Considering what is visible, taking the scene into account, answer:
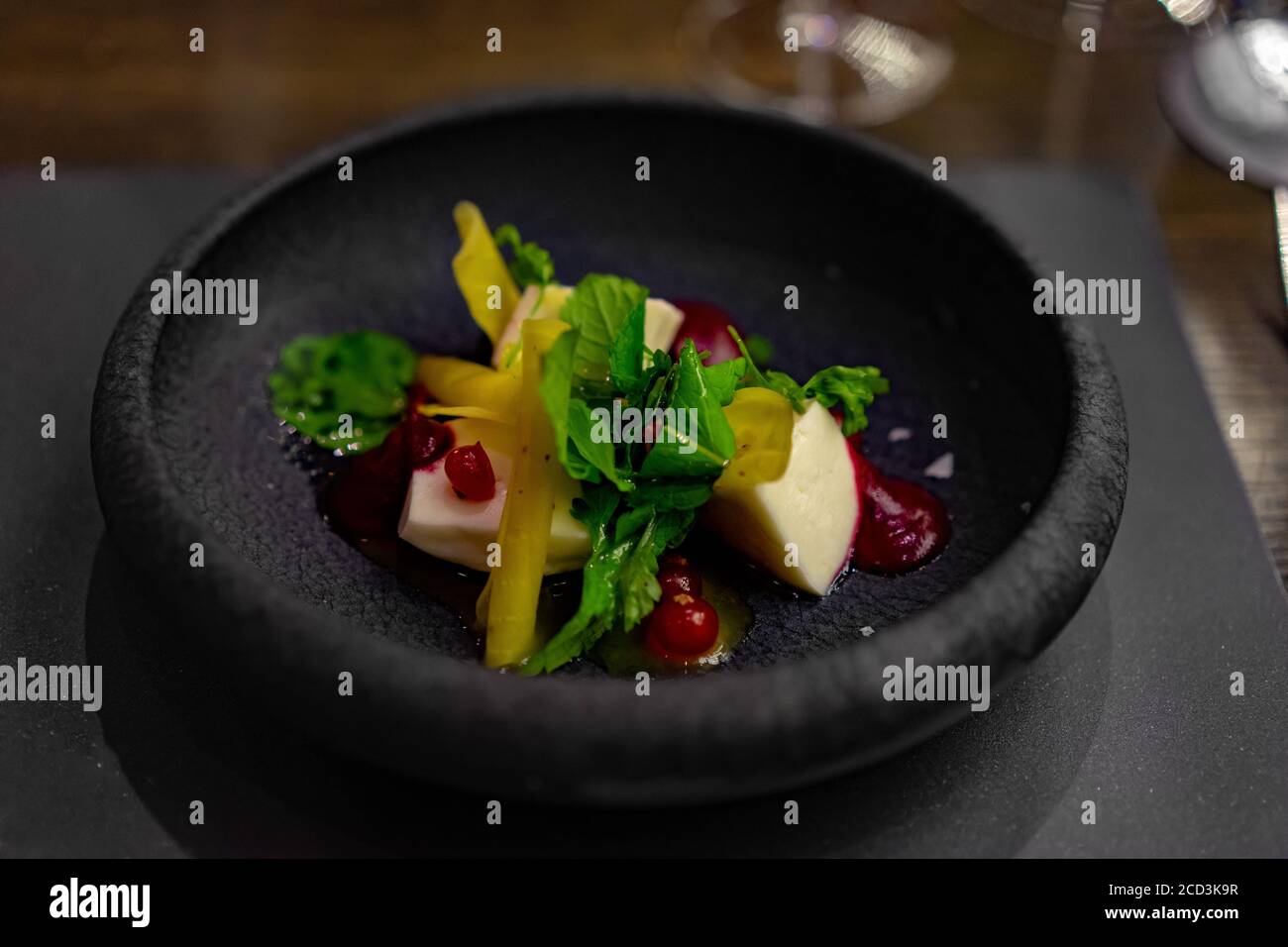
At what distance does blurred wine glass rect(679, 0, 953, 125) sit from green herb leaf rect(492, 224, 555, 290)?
1.03 m

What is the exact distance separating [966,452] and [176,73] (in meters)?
1.79

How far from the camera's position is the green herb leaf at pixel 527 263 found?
1451 mm

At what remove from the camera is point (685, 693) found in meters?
0.92

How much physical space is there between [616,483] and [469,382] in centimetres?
27

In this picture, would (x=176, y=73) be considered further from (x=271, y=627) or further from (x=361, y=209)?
(x=271, y=627)

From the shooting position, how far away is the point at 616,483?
1.15m
